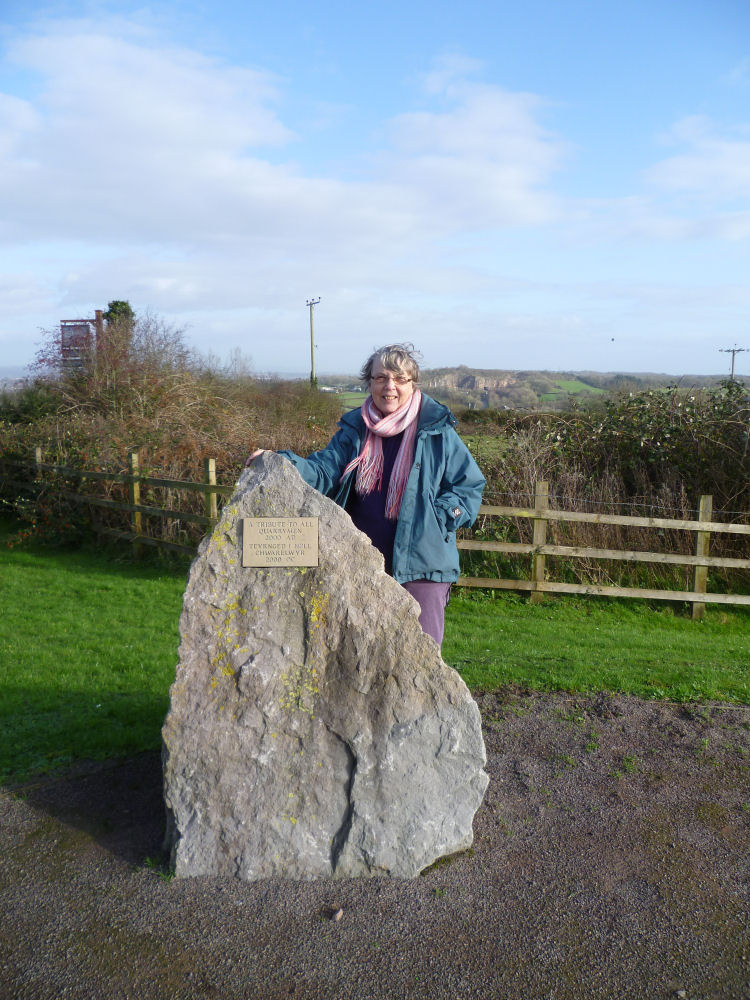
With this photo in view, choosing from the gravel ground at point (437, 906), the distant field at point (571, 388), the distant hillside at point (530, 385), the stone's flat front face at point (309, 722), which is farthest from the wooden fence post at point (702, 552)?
the stone's flat front face at point (309, 722)

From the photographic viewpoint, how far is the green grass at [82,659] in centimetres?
488

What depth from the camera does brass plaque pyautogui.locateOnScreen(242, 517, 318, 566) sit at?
12.0 ft

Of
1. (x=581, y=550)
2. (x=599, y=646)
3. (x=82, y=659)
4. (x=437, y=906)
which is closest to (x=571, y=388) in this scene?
(x=581, y=550)

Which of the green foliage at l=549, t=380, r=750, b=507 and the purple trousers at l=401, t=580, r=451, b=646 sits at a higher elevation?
the green foliage at l=549, t=380, r=750, b=507

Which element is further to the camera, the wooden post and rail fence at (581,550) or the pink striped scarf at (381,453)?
the wooden post and rail fence at (581,550)

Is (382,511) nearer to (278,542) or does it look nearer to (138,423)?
(278,542)

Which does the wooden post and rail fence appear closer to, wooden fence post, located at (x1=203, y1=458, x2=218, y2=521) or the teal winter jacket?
wooden fence post, located at (x1=203, y1=458, x2=218, y2=521)

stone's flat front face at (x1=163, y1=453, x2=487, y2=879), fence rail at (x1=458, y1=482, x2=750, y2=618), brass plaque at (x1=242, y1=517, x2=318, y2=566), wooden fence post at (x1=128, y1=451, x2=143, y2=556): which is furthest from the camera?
wooden fence post at (x1=128, y1=451, x2=143, y2=556)

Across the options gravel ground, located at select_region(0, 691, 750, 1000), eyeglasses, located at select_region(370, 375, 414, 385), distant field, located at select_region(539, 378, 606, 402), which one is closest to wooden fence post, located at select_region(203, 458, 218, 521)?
gravel ground, located at select_region(0, 691, 750, 1000)

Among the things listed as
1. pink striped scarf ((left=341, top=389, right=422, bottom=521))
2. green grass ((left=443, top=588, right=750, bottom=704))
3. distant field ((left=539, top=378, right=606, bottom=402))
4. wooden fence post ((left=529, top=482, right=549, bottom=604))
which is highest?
distant field ((left=539, top=378, right=606, bottom=402))

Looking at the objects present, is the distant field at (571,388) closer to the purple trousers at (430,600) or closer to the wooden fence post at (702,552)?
the wooden fence post at (702,552)

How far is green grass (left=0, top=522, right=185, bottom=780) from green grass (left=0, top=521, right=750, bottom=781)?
12 mm

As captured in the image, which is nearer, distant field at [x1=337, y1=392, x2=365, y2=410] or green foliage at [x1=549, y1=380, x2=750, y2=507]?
green foliage at [x1=549, y1=380, x2=750, y2=507]

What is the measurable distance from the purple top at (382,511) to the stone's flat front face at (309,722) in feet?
1.38
